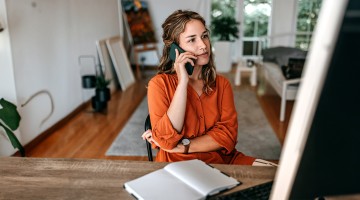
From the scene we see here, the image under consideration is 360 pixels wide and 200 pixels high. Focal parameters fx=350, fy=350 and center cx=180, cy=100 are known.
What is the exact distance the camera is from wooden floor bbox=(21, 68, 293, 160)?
3203mm

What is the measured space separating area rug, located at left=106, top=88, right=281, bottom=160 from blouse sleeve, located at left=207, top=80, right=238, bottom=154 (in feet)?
5.61

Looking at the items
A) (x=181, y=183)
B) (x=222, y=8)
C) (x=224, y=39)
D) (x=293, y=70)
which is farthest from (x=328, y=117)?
(x=222, y=8)

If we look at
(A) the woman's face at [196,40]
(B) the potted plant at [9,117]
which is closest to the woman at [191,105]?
(A) the woman's face at [196,40]

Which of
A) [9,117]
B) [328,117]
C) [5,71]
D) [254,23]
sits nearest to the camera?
[328,117]

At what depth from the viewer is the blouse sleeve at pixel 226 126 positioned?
4.82 ft

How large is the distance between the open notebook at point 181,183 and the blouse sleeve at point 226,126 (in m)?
0.36

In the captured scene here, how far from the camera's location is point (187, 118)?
1488mm

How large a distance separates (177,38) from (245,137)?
2321 mm

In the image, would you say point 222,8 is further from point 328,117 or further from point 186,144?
point 328,117

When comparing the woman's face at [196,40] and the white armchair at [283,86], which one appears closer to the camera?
the woman's face at [196,40]

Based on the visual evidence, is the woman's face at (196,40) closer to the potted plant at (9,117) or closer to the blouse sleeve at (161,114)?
the blouse sleeve at (161,114)

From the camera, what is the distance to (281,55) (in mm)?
5391

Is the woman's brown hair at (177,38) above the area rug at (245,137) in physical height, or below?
above

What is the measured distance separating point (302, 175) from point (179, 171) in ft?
1.91
